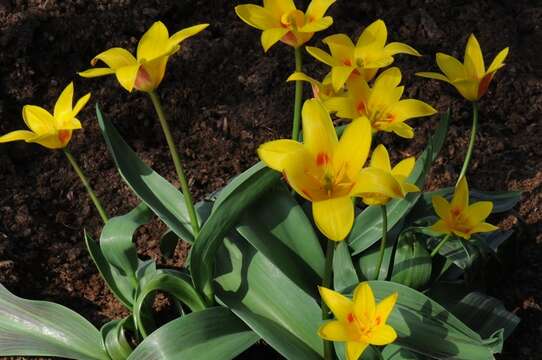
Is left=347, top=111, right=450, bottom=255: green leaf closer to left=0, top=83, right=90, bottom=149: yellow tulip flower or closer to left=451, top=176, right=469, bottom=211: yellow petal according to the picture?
left=451, top=176, right=469, bottom=211: yellow petal

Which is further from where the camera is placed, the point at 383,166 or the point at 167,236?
the point at 167,236

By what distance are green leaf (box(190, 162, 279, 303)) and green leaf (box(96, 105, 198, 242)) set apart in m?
0.11

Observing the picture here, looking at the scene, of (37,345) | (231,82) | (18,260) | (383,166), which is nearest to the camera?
(383,166)

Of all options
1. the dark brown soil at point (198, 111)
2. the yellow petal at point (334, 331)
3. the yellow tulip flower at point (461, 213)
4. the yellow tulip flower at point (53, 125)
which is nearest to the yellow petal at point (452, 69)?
the yellow tulip flower at point (461, 213)

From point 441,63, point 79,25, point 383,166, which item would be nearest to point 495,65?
point 441,63

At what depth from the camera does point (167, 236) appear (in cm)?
226

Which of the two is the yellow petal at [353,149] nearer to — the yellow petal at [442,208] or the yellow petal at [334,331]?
the yellow petal at [334,331]

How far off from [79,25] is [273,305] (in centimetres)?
145

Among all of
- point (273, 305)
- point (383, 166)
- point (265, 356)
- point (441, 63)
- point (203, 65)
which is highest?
point (441, 63)

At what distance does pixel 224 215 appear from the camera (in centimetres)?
183

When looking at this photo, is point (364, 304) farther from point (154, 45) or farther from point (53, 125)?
point (53, 125)

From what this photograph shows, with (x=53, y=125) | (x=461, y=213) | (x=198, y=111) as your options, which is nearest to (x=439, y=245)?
(x=461, y=213)

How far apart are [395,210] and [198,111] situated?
1010 mm

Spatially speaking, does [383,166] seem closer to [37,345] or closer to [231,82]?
[37,345]
